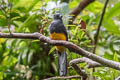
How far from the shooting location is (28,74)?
1.86 m

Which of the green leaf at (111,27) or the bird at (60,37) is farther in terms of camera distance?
the green leaf at (111,27)

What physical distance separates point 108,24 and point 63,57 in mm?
995

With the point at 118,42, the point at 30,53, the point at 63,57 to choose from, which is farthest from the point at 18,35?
the point at 118,42

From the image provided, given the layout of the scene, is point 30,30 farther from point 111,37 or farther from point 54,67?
point 111,37

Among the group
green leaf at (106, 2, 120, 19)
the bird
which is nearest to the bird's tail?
the bird

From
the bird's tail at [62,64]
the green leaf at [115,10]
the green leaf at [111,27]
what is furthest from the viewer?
the green leaf at [111,27]

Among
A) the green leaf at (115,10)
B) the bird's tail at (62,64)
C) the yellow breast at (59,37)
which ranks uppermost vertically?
the green leaf at (115,10)

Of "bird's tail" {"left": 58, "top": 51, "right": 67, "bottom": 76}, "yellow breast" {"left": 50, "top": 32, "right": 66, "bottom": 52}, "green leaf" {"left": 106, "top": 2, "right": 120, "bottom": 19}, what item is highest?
"green leaf" {"left": 106, "top": 2, "right": 120, "bottom": 19}

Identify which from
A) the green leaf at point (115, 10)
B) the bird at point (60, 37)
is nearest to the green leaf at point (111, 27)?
the green leaf at point (115, 10)

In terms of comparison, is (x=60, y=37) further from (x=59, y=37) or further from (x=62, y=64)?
(x=62, y=64)

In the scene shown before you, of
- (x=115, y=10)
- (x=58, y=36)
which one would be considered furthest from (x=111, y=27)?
(x=58, y=36)

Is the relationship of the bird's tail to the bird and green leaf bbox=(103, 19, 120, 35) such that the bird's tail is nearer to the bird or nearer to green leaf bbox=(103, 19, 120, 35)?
the bird

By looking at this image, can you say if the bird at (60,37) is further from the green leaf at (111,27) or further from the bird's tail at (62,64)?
the green leaf at (111,27)

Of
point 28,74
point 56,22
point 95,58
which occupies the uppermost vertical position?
point 56,22
